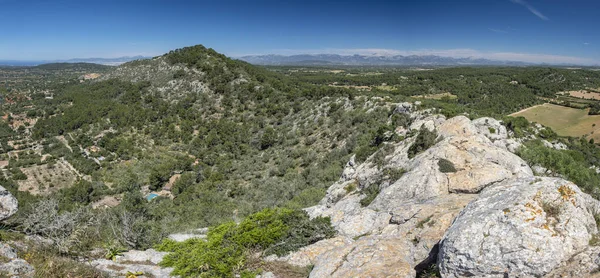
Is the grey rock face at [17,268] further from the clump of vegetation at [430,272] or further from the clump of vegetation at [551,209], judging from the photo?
the clump of vegetation at [551,209]

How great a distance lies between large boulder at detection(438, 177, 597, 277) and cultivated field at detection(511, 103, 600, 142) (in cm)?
8559

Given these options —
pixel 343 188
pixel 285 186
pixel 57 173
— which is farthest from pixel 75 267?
pixel 57 173

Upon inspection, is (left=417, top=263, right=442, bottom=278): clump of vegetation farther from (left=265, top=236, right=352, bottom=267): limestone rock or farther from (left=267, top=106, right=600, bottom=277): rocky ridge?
(left=265, top=236, right=352, bottom=267): limestone rock

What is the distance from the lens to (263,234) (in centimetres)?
1172

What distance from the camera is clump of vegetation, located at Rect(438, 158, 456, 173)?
49.2 ft

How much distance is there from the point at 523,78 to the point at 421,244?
181552 mm

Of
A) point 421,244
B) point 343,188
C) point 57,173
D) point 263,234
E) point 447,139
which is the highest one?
point 447,139

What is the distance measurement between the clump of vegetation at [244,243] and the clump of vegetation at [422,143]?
9.42 m

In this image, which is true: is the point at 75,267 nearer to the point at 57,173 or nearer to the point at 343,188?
the point at 343,188

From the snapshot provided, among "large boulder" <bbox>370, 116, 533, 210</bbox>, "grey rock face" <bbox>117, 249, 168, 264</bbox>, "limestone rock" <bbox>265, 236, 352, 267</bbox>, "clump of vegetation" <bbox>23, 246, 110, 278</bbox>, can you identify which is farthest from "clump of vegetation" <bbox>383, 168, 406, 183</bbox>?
"clump of vegetation" <bbox>23, 246, 110, 278</bbox>

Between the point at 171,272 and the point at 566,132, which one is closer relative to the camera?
the point at 171,272

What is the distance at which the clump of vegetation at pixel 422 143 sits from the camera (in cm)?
1925

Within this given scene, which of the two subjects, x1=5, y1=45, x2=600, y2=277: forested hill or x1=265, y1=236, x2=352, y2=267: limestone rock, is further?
x1=5, y1=45, x2=600, y2=277: forested hill

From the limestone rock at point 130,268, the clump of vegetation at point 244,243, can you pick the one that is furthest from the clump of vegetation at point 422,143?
the limestone rock at point 130,268
